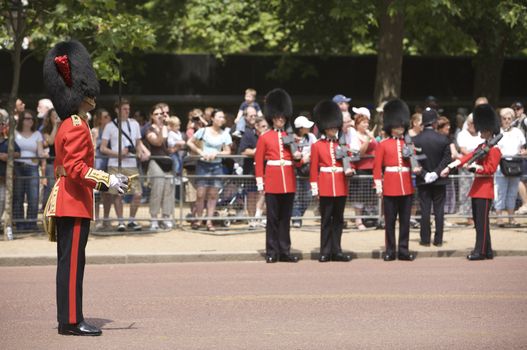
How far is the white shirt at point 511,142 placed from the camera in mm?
18297

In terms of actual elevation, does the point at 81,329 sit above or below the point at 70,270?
below

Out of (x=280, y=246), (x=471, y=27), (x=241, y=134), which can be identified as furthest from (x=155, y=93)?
(x=280, y=246)

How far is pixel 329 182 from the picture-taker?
49.5ft

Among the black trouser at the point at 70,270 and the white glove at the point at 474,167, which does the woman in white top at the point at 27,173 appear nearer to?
the white glove at the point at 474,167

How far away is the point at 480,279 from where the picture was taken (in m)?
13.2

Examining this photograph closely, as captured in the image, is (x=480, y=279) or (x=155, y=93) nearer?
(x=480, y=279)

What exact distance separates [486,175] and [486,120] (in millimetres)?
732

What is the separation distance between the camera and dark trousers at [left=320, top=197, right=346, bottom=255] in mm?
15055

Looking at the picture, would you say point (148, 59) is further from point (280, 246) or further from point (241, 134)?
point (280, 246)

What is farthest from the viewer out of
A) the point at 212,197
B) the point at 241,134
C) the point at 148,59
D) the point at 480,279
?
the point at 148,59

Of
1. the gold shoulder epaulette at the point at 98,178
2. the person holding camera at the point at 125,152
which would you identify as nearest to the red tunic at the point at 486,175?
the person holding camera at the point at 125,152

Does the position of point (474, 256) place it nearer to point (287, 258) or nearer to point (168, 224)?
point (287, 258)

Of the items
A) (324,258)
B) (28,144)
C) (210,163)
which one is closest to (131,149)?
A: (210,163)

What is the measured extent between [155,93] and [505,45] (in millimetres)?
7577
